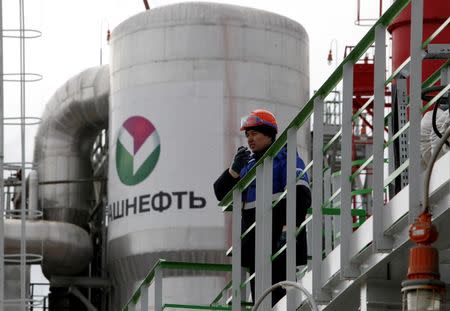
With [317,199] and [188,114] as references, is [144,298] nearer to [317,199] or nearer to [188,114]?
[317,199]

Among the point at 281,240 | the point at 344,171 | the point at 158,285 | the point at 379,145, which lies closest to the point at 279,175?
the point at 281,240

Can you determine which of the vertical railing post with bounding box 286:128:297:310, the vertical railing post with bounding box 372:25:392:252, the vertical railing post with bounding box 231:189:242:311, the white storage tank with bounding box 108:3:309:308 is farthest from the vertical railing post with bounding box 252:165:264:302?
the white storage tank with bounding box 108:3:309:308

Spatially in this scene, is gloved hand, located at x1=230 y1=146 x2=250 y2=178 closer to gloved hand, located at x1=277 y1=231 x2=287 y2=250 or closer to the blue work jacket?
the blue work jacket

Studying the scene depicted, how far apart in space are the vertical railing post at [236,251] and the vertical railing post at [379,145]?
9.11 feet

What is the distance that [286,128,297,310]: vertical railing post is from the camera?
11477 mm

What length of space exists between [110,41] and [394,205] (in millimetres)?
24845

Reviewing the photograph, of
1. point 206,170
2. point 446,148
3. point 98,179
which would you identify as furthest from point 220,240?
point 446,148

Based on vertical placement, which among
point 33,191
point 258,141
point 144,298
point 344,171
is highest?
point 33,191

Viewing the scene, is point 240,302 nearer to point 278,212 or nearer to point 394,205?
point 278,212

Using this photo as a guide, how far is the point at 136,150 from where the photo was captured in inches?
1286

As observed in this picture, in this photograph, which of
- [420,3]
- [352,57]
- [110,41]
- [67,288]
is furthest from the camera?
[67,288]

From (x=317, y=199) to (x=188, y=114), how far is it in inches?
838

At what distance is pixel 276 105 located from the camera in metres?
32.8

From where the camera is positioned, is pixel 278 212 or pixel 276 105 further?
pixel 276 105
